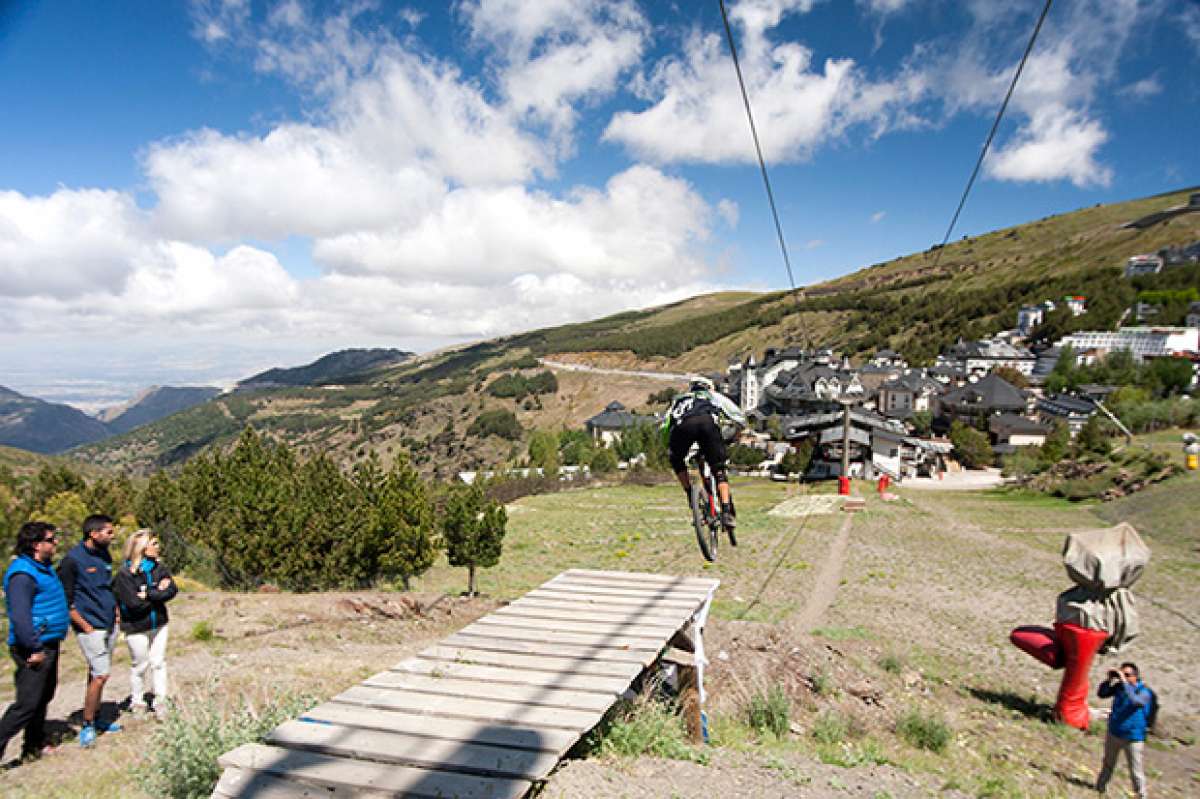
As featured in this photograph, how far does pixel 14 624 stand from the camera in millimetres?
6094

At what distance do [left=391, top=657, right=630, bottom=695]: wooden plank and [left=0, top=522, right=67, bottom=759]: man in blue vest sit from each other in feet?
11.9

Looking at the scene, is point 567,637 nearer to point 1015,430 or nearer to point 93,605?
point 93,605

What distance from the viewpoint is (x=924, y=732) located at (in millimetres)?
9336

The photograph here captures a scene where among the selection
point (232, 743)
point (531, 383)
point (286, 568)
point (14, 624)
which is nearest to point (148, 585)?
point (14, 624)

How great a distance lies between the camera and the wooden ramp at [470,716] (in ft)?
14.1

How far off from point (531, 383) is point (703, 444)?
166 m

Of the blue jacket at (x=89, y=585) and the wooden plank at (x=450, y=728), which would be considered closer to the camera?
the wooden plank at (x=450, y=728)

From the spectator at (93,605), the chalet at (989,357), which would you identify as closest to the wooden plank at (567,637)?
the spectator at (93,605)

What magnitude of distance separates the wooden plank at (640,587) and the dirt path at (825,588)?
6.18m

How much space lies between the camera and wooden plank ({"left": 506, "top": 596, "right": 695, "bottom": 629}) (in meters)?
7.82

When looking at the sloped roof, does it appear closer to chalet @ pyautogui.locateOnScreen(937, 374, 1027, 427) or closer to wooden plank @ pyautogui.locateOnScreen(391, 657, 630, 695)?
chalet @ pyautogui.locateOnScreen(937, 374, 1027, 427)

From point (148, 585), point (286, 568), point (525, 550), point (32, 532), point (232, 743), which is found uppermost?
point (32, 532)

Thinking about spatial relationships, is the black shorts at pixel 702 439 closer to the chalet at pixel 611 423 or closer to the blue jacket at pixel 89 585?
the blue jacket at pixel 89 585

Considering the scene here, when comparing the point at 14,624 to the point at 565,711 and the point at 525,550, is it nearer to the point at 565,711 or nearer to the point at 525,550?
the point at 565,711
